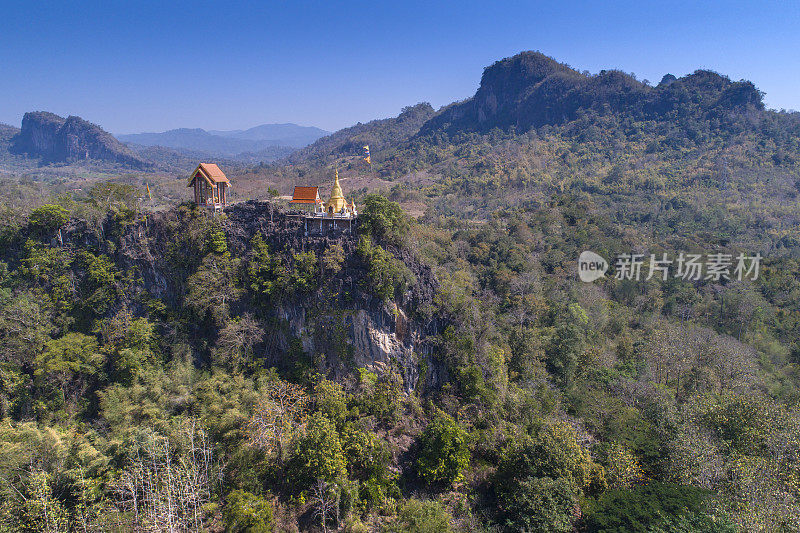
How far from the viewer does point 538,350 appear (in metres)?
31.3

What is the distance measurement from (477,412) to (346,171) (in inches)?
3740

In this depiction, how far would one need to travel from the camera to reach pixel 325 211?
95.9 ft

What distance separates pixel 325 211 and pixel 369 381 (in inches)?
472

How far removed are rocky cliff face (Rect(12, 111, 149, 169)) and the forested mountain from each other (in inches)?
7470

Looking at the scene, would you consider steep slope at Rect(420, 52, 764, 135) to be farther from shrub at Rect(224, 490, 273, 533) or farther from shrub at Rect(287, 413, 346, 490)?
shrub at Rect(224, 490, 273, 533)

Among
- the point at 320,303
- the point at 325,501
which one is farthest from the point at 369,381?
the point at 325,501

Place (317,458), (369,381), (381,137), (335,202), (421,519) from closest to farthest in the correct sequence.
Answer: (421,519)
(317,458)
(369,381)
(335,202)
(381,137)

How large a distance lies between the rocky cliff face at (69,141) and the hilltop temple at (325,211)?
634ft

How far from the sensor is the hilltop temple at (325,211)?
27828 millimetres

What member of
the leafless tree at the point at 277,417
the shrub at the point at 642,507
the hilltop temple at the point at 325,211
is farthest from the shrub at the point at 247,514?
the hilltop temple at the point at 325,211

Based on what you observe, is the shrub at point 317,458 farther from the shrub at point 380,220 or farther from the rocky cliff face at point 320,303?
the shrub at point 380,220

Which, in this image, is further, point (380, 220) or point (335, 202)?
point (335, 202)

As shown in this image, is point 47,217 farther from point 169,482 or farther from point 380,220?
point 380,220

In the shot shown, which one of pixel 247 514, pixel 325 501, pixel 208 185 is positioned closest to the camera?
pixel 247 514
